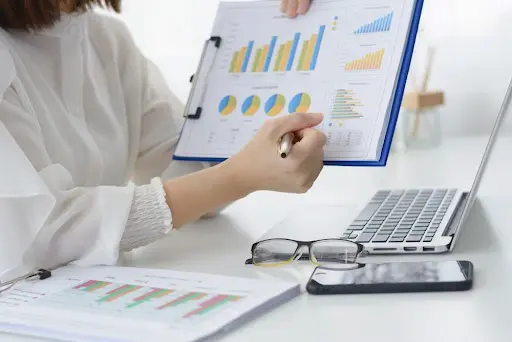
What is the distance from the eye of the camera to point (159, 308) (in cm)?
67

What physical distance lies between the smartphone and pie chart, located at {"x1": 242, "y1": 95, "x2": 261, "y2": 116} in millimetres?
313

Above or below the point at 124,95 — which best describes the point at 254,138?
below

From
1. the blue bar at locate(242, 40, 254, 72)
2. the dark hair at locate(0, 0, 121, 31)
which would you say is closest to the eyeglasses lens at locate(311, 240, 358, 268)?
the blue bar at locate(242, 40, 254, 72)

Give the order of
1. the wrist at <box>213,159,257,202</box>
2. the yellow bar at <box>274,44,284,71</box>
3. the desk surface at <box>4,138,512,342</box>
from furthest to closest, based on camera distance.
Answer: the yellow bar at <box>274,44,284,71</box>, the wrist at <box>213,159,257,202</box>, the desk surface at <box>4,138,512,342</box>

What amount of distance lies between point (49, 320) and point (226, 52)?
1.69 ft

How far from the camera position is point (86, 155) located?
3.59ft

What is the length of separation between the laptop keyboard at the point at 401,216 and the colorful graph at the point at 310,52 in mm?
202

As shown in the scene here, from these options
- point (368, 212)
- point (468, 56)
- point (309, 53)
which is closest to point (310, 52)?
point (309, 53)

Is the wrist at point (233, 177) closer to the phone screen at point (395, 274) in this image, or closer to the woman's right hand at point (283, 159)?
the woman's right hand at point (283, 159)

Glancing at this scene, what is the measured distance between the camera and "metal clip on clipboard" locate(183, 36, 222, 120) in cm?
106

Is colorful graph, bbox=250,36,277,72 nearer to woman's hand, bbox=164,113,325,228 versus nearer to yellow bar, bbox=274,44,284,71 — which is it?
yellow bar, bbox=274,44,284,71

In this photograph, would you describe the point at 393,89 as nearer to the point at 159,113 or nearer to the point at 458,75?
the point at 159,113

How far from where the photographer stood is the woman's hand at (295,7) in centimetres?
104

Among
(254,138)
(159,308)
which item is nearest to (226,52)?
(254,138)
